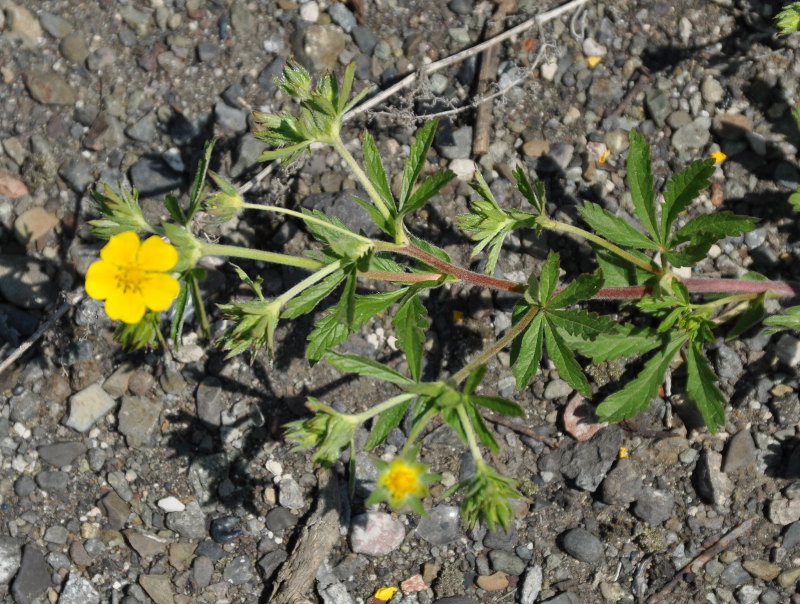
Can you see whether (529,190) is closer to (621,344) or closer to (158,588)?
(621,344)

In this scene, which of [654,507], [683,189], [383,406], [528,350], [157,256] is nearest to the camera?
[157,256]

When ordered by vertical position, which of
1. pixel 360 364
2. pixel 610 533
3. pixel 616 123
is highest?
pixel 616 123

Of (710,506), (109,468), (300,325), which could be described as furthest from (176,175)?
(710,506)

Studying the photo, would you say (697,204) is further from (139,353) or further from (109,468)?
(109,468)

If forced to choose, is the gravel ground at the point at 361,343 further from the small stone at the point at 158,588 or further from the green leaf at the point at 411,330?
the green leaf at the point at 411,330

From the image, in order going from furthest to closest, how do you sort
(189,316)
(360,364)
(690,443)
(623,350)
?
(189,316)
(690,443)
(623,350)
(360,364)

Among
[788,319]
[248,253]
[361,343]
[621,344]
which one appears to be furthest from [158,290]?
[788,319]
